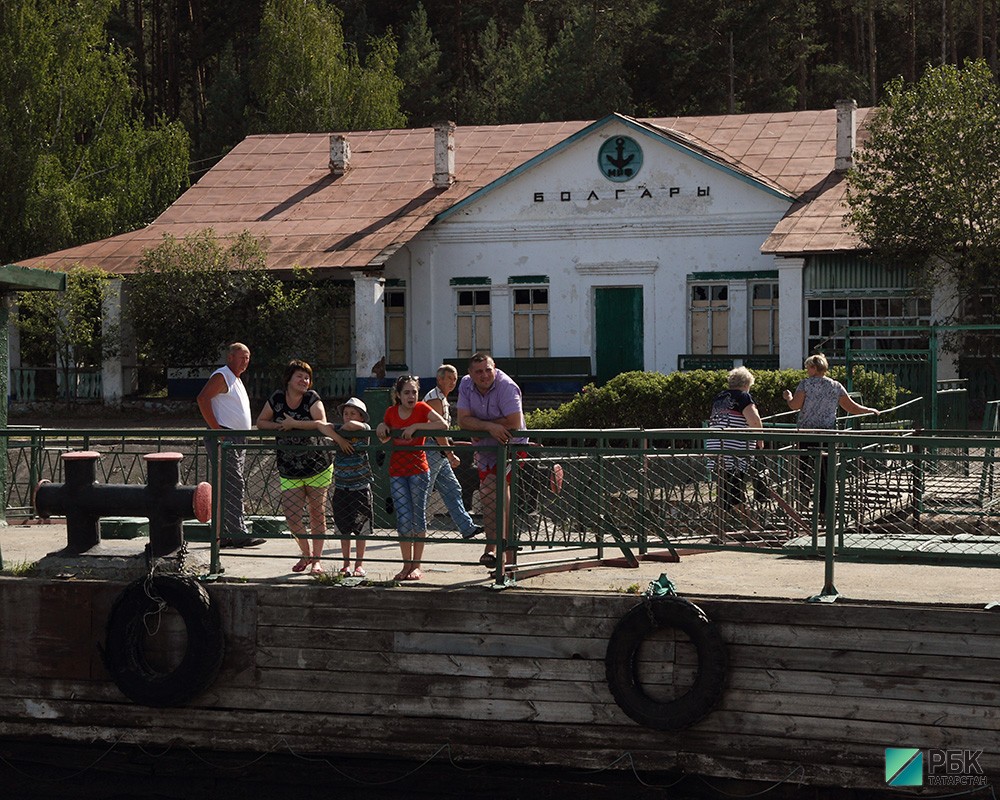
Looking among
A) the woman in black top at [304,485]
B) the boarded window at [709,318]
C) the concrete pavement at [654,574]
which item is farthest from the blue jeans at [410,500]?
the boarded window at [709,318]

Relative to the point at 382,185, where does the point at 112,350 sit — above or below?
below

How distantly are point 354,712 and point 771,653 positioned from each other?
Answer: 2517mm

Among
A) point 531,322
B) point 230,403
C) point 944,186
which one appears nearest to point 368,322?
point 531,322

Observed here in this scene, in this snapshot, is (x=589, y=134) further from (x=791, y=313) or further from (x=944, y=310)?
(x=944, y=310)

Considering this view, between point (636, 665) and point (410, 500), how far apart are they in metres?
2.00

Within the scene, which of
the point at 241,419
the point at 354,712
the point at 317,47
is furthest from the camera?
the point at 317,47

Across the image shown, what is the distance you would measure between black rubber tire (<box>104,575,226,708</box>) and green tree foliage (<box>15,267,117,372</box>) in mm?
21749

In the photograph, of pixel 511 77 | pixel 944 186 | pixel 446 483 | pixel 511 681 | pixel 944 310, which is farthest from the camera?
pixel 511 77

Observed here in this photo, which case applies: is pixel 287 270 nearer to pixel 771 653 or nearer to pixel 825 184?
pixel 825 184

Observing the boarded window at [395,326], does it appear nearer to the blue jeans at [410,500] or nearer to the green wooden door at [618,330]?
the green wooden door at [618,330]

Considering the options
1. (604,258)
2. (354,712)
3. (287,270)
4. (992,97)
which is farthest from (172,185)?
(354,712)

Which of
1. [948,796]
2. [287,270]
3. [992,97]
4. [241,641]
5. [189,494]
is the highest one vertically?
[992,97]

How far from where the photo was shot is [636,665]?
845 cm

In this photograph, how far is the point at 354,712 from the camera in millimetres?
8867
